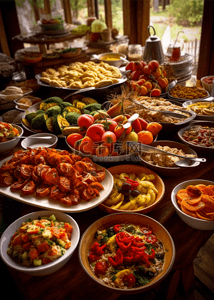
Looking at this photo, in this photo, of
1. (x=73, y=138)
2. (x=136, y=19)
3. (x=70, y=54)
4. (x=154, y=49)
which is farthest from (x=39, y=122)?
(x=136, y=19)

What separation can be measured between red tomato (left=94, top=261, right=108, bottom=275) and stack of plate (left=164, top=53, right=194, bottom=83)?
2537 millimetres

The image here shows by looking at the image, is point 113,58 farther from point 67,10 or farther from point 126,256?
point 67,10

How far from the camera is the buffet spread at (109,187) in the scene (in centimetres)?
102

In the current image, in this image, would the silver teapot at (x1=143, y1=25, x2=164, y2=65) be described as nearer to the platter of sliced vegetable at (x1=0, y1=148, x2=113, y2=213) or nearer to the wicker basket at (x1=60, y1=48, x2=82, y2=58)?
the wicker basket at (x1=60, y1=48, x2=82, y2=58)

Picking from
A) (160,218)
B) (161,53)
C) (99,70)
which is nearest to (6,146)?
(160,218)

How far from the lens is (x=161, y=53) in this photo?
118 inches

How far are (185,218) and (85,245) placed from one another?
1.74 ft

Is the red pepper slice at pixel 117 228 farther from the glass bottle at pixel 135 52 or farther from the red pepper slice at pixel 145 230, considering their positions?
the glass bottle at pixel 135 52

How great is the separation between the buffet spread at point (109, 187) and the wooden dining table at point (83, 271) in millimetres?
70

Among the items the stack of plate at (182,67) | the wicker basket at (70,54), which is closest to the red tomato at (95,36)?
the wicker basket at (70,54)

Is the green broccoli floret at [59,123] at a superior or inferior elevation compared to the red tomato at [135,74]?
inferior

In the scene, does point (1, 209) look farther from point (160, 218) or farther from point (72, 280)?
point (160, 218)

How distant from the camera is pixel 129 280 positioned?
0.96 metres

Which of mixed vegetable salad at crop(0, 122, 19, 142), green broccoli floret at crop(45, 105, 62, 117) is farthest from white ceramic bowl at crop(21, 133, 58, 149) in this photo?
green broccoli floret at crop(45, 105, 62, 117)
